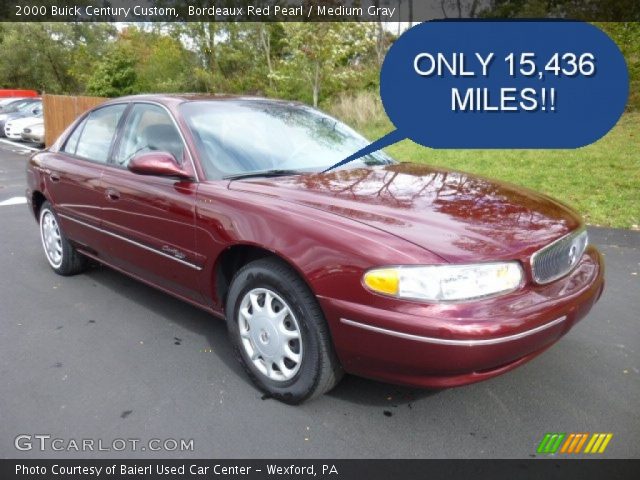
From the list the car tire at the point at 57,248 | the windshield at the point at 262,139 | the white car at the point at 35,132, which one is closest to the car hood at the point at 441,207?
the windshield at the point at 262,139

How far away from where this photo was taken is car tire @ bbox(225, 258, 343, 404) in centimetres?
262

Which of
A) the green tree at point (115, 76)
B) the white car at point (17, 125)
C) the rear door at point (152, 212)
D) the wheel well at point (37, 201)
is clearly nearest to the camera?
the rear door at point (152, 212)

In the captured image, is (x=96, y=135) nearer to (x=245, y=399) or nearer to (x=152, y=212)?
(x=152, y=212)

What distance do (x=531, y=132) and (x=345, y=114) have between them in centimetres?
693

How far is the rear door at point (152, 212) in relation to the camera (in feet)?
10.7

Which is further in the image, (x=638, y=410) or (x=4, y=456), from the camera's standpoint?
(x=638, y=410)

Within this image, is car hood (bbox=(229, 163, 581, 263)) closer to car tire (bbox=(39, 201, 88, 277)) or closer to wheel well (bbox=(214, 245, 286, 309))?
wheel well (bbox=(214, 245, 286, 309))

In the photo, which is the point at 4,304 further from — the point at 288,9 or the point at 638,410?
the point at 288,9

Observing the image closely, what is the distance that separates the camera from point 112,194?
3.80 meters

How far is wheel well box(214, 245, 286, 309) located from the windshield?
480 mm

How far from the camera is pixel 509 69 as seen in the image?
9.34 m

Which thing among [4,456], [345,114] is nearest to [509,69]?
[345,114]

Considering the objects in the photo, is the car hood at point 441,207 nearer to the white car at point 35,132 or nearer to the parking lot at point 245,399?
the parking lot at point 245,399

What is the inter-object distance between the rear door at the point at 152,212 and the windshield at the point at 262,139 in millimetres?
159
